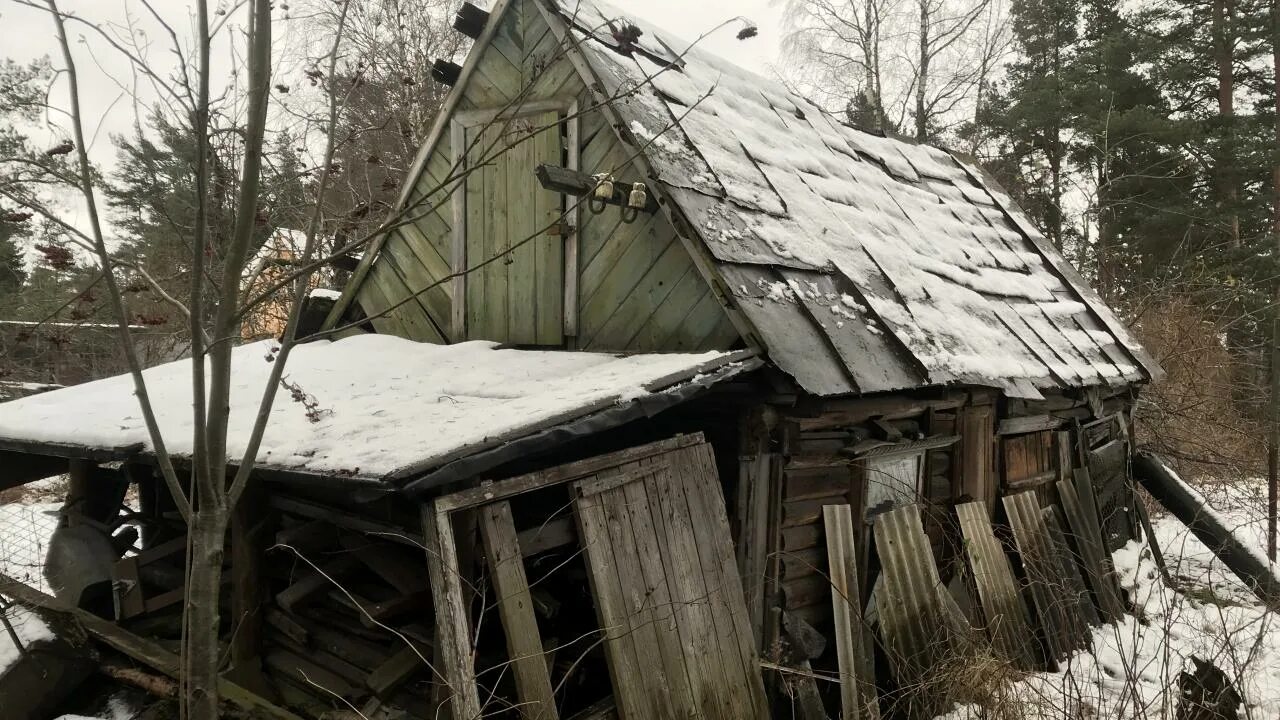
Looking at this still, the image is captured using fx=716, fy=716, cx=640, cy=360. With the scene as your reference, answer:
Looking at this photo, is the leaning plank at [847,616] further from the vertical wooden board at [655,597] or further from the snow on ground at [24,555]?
the snow on ground at [24,555]

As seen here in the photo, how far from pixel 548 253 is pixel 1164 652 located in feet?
17.3

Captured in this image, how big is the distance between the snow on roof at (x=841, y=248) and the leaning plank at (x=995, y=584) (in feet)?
3.84

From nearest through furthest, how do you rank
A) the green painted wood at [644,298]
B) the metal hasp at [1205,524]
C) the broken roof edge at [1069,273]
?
the green painted wood at [644,298], the metal hasp at [1205,524], the broken roof edge at [1069,273]

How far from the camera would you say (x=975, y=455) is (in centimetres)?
598

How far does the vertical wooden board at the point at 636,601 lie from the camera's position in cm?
355

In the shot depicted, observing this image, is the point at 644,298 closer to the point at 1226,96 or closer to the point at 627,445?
the point at 627,445

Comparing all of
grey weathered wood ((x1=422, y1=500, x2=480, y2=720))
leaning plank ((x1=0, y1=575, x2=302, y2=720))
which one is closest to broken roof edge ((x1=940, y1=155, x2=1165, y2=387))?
grey weathered wood ((x1=422, y1=500, x2=480, y2=720))

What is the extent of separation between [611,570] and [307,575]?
228 cm

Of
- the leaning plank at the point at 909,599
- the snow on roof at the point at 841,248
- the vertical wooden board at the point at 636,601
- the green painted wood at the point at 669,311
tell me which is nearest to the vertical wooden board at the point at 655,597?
the vertical wooden board at the point at 636,601

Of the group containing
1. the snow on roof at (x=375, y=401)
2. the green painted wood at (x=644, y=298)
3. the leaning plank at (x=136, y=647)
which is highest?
the green painted wood at (x=644, y=298)

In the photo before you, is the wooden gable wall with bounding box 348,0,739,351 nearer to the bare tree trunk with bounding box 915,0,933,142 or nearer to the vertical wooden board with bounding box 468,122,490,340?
the vertical wooden board with bounding box 468,122,490,340

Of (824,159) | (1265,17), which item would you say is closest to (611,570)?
(824,159)

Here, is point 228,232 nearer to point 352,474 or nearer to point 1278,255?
point 352,474

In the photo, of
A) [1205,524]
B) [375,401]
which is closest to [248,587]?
[375,401]
